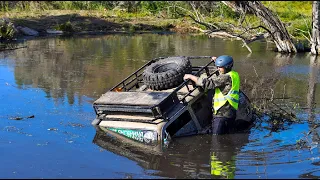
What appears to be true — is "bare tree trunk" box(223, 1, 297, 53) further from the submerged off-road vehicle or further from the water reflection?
the water reflection

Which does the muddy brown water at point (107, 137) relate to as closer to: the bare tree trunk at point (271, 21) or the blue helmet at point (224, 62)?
the blue helmet at point (224, 62)

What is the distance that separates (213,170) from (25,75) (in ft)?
32.6

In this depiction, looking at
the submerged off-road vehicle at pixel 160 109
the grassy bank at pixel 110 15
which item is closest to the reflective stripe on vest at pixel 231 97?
the submerged off-road vehicle at pixel 160 109

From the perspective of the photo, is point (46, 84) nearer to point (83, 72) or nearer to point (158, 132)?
point (83, 72)

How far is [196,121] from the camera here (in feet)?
33.4

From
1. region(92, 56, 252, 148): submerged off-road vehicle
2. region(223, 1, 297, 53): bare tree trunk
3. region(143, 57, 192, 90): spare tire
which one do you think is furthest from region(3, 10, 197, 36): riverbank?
region(92, 56, 252, 148): submerged off-road vehicle

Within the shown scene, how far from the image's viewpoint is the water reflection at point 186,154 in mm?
8273

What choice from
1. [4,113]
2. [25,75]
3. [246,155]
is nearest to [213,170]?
[246,155]

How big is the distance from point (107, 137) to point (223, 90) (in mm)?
2291

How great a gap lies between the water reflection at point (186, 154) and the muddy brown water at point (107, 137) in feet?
0.05

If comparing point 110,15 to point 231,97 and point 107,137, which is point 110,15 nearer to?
point 107,137

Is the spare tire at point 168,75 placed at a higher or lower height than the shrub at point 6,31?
higher

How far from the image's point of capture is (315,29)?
2153 centimetres

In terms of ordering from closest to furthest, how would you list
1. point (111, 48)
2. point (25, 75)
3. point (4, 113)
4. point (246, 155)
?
point (246, 155), point (4, 113), point (25, 75), point (111, 48)
